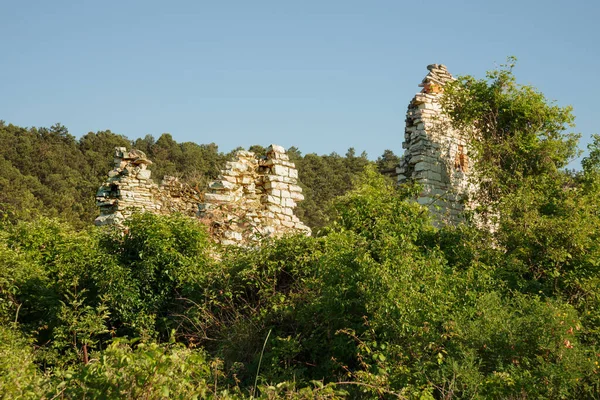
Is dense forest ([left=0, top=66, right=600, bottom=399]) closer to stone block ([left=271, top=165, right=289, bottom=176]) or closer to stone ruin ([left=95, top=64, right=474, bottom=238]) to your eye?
stone ruin ([left=95, top=64, right=474, bottom=238])

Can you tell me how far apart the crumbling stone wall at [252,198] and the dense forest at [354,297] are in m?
1.20

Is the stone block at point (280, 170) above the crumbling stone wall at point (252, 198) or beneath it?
above

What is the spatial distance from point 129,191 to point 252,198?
9.11ft

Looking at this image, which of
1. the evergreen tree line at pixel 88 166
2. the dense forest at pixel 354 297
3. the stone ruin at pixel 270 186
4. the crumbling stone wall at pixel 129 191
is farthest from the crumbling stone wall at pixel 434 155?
the evergreen tree line at pixel 88 166

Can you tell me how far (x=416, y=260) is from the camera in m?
8.19

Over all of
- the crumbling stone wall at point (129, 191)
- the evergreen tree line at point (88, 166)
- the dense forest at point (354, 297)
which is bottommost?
the dense forest at point (354, 297)

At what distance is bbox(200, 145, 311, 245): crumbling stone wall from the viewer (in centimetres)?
1143

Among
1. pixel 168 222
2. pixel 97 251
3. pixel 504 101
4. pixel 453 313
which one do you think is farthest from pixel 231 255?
pixel 504 101

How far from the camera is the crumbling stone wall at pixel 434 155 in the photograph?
499 inches

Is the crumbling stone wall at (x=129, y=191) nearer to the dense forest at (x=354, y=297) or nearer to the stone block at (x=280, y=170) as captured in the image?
the stone block at (x=280, y=170)

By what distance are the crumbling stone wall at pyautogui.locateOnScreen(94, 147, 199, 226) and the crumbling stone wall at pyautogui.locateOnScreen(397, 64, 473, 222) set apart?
4.59 metres

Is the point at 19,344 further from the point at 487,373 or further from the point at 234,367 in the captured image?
the point at 487,373

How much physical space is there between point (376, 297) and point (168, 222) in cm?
370

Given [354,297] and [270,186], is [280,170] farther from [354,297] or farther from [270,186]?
[354,297]
